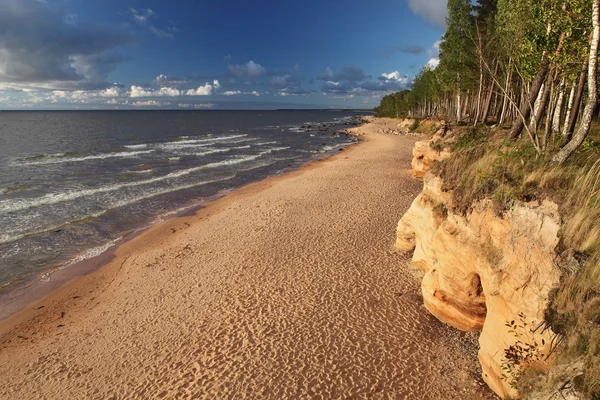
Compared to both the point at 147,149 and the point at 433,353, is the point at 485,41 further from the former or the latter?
the point at 147,149

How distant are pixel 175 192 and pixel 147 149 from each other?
93.8ft

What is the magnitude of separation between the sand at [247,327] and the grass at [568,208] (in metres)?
3.18

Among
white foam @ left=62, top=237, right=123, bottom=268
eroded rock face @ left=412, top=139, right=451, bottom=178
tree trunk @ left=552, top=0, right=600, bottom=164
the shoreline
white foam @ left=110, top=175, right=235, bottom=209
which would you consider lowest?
the shoreline

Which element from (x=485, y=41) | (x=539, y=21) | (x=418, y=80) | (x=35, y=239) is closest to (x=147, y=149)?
(x=35, y=239)

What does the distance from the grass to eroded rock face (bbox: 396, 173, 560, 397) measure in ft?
0.82

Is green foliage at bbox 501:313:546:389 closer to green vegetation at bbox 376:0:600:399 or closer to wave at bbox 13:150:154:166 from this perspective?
green vegetation at bbox 376:0:600:399

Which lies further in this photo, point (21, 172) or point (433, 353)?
point (21, 172)

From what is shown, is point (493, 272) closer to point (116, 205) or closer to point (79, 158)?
point (116, 205)

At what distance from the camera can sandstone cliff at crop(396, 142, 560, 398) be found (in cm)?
686

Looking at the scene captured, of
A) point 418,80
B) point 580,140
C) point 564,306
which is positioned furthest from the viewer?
point 418,80

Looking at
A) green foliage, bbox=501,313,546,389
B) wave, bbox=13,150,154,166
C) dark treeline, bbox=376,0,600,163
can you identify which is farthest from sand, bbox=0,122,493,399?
wave, bbox=13,150,154,166

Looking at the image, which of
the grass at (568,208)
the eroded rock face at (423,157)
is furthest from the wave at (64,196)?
the grass at (568,208)

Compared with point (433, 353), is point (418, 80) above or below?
above

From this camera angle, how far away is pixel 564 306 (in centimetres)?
616
